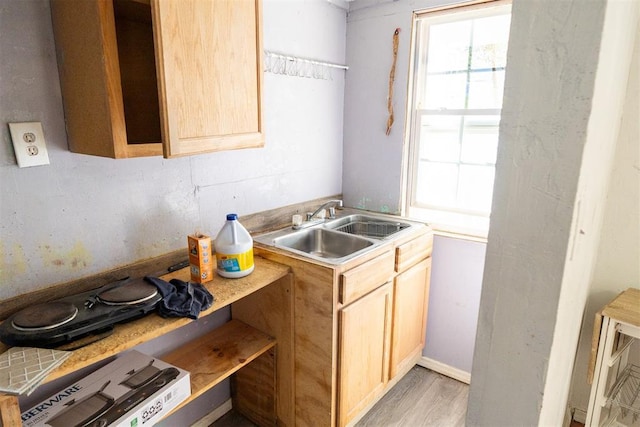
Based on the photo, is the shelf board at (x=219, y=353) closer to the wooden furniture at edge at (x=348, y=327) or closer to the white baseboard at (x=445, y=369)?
the wooden furniture at edge at (x=348, y=327)

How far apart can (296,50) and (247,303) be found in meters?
1.45

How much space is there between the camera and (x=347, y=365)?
1.83 m

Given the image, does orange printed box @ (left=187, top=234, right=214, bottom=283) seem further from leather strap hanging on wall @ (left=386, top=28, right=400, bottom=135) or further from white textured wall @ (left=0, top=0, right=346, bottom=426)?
leather strap hanging on wall @ (left=386, top=28, right=400, bottom=135)

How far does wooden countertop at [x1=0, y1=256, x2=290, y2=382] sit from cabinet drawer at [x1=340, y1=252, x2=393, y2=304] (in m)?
0.28

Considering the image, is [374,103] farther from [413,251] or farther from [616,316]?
[616,316]

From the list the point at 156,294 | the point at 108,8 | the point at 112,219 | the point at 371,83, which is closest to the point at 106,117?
the point at 108,8

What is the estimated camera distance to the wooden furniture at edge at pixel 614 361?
1.59 m

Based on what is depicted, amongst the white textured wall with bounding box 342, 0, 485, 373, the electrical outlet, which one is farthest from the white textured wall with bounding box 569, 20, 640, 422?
the electrical outlet

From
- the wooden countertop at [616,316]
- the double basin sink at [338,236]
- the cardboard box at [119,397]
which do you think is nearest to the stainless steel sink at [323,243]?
the double basin sink at [338,236]

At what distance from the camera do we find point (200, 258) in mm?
1570

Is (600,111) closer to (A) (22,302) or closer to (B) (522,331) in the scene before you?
(B) (522,331)

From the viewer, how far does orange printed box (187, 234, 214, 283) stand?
155cm

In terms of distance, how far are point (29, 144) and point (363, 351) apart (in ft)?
5.34

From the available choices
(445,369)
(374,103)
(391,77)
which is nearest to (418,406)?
(445,369)
